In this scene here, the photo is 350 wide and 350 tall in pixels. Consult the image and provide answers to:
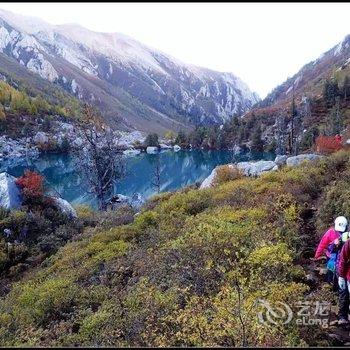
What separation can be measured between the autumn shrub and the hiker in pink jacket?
60.9ft

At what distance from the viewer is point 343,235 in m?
9.75

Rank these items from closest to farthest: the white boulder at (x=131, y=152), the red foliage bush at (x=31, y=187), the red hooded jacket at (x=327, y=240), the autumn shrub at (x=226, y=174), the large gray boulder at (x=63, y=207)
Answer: the red hooded jacket at (x=327, y=240) → the autumn shrub at (x=226, y=174) → the red foliage bush at (x=31, y=187) → the large gray boulder at (x=63, y=207) → the white boulder at (x=131, y=152)

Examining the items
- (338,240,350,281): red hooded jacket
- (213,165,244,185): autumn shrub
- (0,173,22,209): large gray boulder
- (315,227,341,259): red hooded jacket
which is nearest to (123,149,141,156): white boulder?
(0,173,22,209): large gray boulder

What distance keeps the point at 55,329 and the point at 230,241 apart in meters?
5.37

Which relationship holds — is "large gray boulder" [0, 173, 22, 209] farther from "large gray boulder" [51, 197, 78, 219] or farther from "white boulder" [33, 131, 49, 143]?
"white boulder" [33, 131, 49, 143]

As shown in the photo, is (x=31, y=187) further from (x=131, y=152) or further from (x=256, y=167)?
(x=131, y=152)

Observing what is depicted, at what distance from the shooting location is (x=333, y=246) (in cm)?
1019

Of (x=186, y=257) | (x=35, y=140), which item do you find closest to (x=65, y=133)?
(x=35, y=140)

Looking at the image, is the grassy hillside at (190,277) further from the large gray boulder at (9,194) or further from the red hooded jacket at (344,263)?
the large gray boulder at (9,194)

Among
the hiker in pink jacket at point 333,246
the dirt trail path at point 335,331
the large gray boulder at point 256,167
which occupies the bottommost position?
the large gray boulder at point 256,167

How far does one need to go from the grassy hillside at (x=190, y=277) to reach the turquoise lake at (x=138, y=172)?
34.5 m

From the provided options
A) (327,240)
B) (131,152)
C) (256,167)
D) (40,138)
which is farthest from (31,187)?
(131,152)

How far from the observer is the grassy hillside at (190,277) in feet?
26.8

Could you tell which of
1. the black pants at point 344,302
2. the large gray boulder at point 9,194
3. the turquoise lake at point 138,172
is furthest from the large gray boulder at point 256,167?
the black pants at point 344,302
